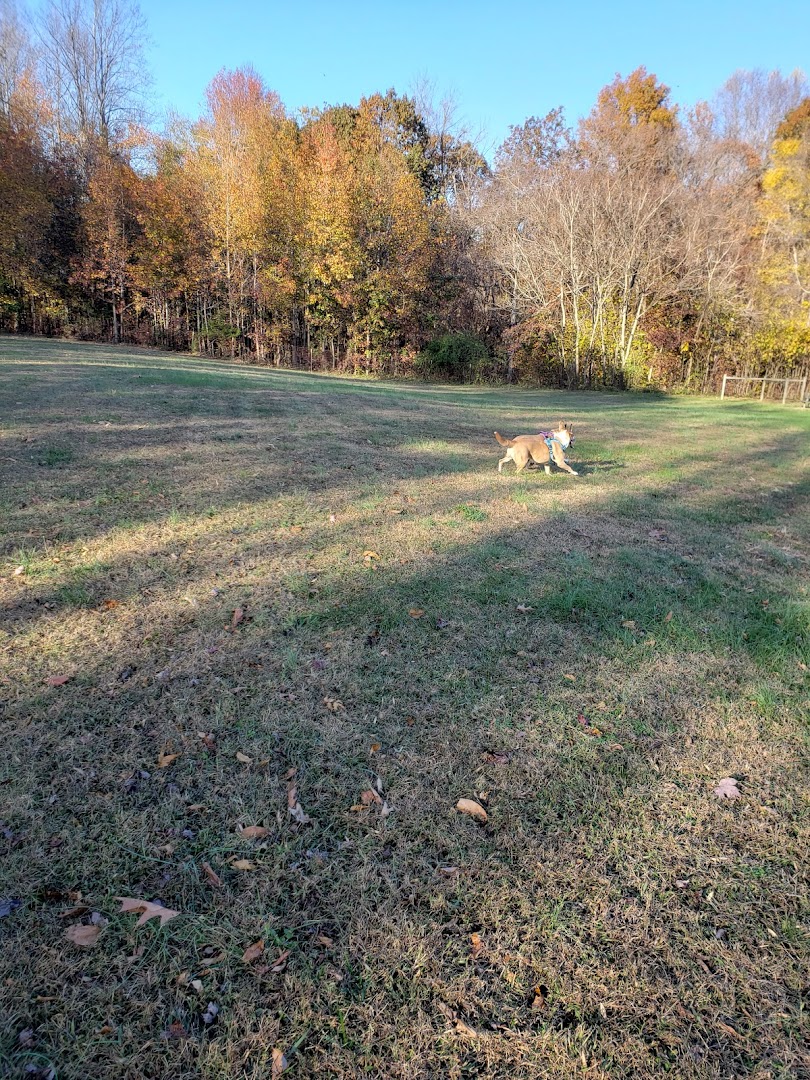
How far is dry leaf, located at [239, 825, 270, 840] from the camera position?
198cm

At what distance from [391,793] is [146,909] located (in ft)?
2.91

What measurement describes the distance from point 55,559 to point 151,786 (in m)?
2.34

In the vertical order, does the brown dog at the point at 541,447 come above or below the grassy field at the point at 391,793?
above

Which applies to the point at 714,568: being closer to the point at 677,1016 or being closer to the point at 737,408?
the point at 677,1016

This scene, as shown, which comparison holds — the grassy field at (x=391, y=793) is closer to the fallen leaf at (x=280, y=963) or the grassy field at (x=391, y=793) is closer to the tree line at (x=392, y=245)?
the fallen leaf at (x=280, y=963)

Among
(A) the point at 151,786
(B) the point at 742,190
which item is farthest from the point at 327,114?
(A) the point at 151,786

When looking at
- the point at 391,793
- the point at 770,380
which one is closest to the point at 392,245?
the point at 770,380

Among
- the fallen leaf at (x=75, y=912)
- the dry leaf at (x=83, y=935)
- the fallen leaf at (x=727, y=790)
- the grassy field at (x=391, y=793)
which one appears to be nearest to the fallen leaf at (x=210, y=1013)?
the grassy field at (x=391, y=793)

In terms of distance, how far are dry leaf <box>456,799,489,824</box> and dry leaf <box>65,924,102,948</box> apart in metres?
1.21

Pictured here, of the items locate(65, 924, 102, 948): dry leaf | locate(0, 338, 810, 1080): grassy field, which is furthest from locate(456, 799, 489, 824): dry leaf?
locate(65, 924, 102, 948): dry leaf

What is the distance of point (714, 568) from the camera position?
452 cm

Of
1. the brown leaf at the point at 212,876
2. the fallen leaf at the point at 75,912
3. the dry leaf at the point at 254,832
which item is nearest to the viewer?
the fallen leaf at the point at 75,912

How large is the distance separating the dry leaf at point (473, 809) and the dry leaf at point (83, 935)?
47.6 inches

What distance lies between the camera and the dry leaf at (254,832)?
1.98 meters
